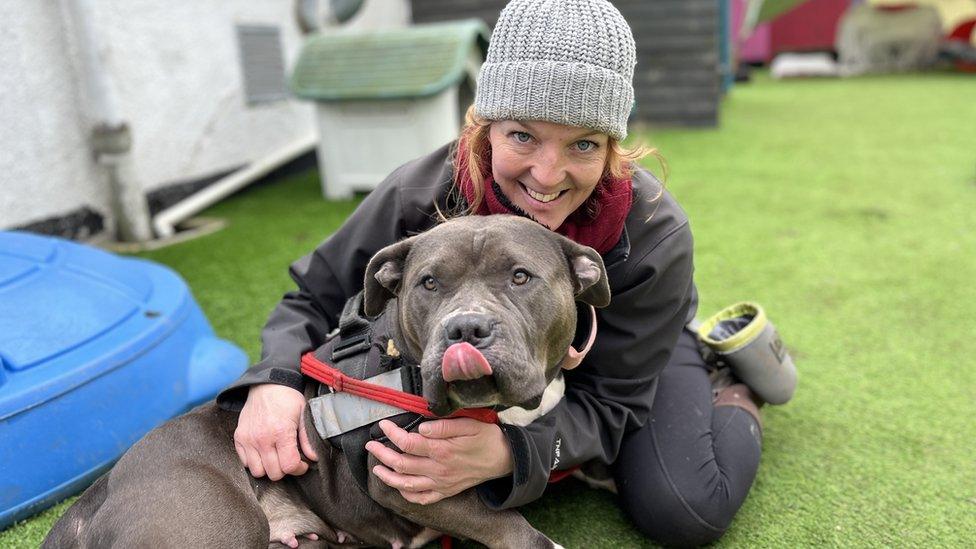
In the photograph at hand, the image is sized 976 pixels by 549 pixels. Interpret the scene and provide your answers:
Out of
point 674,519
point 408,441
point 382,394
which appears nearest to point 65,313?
point 382,394

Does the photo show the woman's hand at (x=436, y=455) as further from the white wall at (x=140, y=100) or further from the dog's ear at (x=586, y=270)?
the white wall at (x=140, y=100)

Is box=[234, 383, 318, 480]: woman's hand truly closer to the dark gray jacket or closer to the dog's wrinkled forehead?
the dark gray jacket

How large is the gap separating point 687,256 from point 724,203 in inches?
156

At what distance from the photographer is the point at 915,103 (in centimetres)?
1102

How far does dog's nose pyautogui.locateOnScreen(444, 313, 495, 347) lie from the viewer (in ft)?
5.61

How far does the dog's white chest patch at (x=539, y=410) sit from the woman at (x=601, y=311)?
3 centimetres

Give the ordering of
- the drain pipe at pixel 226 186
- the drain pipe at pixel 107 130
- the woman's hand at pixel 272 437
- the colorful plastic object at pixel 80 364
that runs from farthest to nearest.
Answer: the drain pipe at pixel 226 186 → the drain pipe at pixel 107 130 → the colorful plastic object at pixel 80 364 → the woman's hand at pixel 272 437

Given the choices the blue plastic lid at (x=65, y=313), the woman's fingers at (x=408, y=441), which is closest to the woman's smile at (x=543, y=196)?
the woman's fingers at (x=408, y=441)

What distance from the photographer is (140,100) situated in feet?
18.3

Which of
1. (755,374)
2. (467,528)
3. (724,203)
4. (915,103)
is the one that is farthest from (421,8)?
(467,528)

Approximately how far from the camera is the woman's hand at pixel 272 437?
7.11ft

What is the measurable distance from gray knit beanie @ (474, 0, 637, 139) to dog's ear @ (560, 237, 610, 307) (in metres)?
→ 0.35

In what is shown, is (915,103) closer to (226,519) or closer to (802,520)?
(802,520)

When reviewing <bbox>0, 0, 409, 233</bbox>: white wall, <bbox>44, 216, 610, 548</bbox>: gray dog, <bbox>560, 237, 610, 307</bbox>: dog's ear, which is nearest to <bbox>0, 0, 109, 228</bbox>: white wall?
<bbox>0, 0, 409, 233</bbox>: white wall
